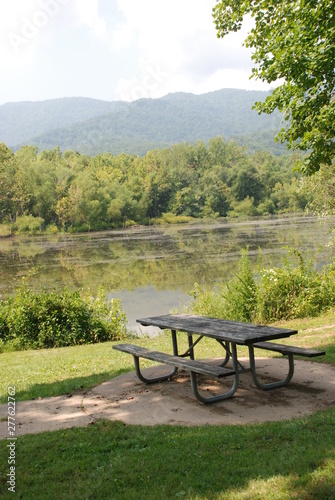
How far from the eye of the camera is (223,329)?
5285mm

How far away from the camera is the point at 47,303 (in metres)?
11.1

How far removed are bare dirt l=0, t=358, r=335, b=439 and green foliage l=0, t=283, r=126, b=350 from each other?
5001 mm

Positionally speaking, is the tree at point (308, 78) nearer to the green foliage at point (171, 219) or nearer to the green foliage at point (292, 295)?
the green foliage at point (292, 295)

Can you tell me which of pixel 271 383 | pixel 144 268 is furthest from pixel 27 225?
pixel 271 383

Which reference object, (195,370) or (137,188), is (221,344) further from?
(137,188)

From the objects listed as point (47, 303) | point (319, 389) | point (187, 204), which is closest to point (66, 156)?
point (187, 204)

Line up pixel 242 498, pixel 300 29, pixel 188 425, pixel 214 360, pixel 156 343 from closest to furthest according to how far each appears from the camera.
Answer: pixel 242 498
pixel 188 425
pixel 214 360
pixel 300 29
pixel 156 343

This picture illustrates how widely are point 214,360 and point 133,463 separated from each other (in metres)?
3.72

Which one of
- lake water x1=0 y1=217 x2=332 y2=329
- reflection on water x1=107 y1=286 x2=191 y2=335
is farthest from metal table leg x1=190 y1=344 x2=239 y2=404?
lake water x1=0 y1=217 x2=332 y2=329

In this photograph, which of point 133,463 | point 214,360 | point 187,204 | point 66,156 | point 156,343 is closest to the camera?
point 133,463

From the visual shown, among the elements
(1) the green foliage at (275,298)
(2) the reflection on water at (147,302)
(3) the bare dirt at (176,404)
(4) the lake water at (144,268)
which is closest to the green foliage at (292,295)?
(1) the green foliage at (275,298)

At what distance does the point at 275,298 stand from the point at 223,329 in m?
6.23

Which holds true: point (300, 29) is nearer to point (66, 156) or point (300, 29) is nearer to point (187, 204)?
point (187, 204)

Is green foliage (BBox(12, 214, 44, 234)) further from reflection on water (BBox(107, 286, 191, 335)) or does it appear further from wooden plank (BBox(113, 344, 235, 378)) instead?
wooden plank (BBox(113, 344, 235, 378))
